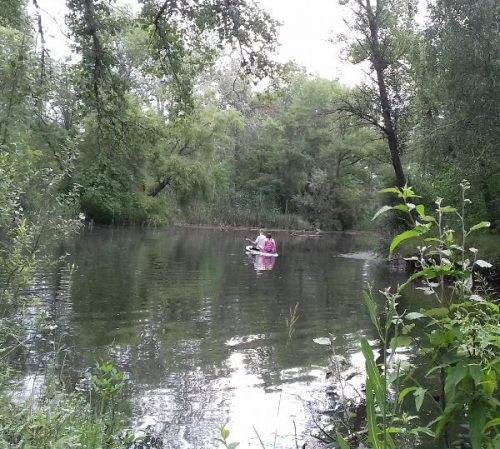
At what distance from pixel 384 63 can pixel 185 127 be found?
48.5 feet

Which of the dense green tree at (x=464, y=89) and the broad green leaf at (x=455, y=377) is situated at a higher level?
the dense green tree at (x=464, y=89)

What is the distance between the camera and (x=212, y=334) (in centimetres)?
954

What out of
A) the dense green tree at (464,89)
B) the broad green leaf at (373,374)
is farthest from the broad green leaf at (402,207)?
the dense green tree at (464,89)

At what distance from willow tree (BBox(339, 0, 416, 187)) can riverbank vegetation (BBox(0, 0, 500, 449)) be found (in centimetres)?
6

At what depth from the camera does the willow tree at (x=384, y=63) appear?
68.0 ft

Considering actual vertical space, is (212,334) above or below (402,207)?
below

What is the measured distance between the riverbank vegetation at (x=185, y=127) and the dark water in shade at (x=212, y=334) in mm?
1293

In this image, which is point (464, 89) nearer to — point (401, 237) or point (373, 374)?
point (401, 237)

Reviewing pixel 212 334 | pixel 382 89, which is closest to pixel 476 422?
pixel 212 334

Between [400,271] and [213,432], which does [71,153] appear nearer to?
[213,432]

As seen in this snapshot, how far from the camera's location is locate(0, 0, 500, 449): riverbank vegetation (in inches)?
93.4

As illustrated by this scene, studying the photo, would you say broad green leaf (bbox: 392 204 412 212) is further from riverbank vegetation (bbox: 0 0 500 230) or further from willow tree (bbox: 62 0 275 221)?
willow tree (bbox: 62 0 275 221)

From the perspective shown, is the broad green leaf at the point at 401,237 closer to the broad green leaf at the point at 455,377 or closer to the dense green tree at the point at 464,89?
the broad green leaf at the point at 455,377

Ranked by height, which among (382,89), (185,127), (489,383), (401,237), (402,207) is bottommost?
(489,383)
